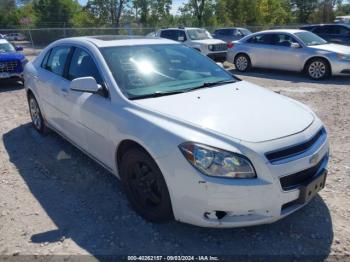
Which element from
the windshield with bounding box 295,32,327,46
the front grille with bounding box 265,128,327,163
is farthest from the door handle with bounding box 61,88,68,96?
the windshield with bounding box 295,32,327,46

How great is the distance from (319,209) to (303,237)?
53cm

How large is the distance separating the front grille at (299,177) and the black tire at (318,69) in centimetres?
840

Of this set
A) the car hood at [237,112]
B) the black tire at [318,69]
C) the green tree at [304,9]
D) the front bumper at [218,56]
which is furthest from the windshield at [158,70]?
the green tree at [304,9]

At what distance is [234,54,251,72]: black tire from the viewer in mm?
12984

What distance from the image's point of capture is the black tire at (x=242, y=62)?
42.6ft

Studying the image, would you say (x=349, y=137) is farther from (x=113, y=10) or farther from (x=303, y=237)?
(x=113, y=10)

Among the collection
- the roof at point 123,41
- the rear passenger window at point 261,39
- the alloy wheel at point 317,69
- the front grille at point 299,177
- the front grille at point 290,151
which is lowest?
the alloy wheel at point 317,69

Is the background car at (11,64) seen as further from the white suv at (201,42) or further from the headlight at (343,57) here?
the headlight at (343,57)

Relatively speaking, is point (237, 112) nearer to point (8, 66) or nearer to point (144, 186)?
point (144, 186)

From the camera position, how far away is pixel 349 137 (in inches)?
218

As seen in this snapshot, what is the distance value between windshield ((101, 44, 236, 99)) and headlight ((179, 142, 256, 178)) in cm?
106

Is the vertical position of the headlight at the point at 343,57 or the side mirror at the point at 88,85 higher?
the side mirror at the point at 88,85

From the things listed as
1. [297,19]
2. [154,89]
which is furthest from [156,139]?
[297,19]

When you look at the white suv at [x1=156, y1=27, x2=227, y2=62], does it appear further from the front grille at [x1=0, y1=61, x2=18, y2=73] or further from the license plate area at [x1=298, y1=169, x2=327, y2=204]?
the license plate area at [x1=298, y1=169, x2=327, y2=204]
